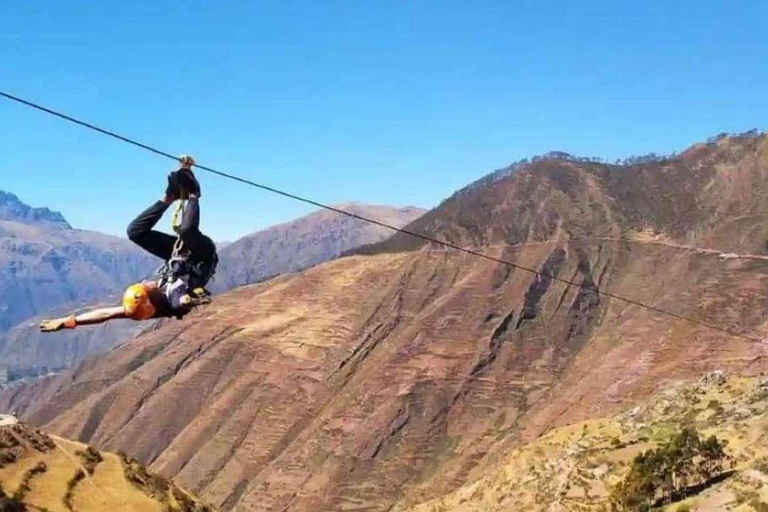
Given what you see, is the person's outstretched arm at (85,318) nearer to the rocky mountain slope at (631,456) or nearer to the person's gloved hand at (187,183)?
the person's gloved hand at (187,183)

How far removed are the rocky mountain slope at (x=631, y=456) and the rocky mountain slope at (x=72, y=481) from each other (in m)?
23.9

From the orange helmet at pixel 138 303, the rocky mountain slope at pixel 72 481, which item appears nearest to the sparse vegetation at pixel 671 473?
the rocky mountain slope at pixel 72 481

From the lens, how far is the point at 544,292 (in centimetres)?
15488

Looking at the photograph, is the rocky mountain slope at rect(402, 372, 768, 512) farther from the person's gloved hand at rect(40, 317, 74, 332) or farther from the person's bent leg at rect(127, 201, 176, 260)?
the person's gloved hand at rect(40, 317, 74, 332)

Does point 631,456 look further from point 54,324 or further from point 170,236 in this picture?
point 54,324

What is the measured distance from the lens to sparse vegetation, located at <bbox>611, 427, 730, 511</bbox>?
134 feet

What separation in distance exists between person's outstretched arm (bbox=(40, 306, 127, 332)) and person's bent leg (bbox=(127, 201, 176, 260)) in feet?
3.19

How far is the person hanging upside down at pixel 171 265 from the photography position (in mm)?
11000

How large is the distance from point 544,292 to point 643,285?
62.6ft

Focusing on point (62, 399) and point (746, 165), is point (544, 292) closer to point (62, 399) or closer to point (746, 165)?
point (746, 165)

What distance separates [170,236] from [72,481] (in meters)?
54.5

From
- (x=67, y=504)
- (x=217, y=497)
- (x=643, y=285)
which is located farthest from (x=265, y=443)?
(x=67, y=504)

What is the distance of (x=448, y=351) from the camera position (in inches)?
5650

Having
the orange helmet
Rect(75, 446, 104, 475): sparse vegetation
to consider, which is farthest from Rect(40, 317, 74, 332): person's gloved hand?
Rect(75, 446, 104, 475): sparse vegetation
